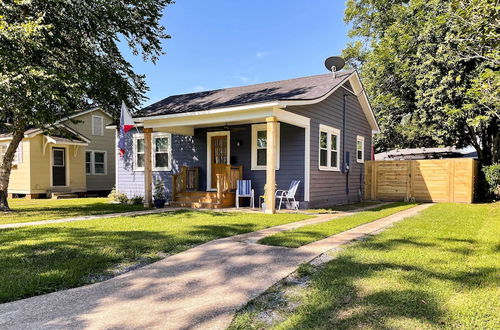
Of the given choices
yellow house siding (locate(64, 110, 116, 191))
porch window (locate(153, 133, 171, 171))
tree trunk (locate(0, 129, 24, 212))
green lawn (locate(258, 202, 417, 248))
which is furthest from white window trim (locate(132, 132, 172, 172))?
green lawn (locate(258, 202, 417, 248))

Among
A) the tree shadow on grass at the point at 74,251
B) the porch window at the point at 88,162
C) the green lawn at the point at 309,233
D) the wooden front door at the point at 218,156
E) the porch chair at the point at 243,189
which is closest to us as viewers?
the tree shadow on grass at the point at 74,251

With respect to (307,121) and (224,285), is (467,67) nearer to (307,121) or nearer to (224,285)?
(307,121)

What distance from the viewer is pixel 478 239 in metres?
5.58

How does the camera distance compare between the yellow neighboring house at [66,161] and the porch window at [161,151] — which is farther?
the yellow neighboring house at [66,161]

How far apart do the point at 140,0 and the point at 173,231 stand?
7.53 meters

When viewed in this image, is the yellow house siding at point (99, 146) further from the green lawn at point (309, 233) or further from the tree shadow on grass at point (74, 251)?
the green lawn at point (309, 233)

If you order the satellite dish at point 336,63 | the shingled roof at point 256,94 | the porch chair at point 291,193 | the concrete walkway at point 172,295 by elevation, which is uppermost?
the satellite dish at point 336,63

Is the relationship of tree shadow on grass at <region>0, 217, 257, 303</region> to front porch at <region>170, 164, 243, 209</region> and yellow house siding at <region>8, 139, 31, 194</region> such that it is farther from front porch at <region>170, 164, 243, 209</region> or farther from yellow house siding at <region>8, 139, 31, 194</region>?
yellow house siding at <region>8, 139, 31, 194</region>

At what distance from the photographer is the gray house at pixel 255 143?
9422mm

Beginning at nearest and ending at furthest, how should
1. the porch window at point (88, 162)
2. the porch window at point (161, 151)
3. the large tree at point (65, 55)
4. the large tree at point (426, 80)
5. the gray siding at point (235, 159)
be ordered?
1. the large tree at point (65, 55)
2. the gray siding at point (235, 159)
3. the large tree at point (426, 80)
4. the porch window at point (161, 151)
5. the porch window at point (88, 162)

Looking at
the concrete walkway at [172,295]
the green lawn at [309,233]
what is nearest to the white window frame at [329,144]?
the green lawn at [309,233]

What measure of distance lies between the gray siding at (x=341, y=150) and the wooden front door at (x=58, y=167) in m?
12.9

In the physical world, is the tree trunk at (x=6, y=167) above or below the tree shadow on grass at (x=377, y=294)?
above

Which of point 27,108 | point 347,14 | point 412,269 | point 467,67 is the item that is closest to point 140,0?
point 27,108
